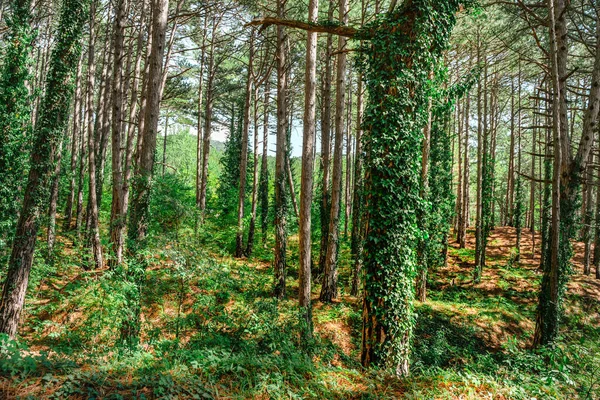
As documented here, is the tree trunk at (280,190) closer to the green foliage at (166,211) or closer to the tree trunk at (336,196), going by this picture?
the tree trunk at (336,196)

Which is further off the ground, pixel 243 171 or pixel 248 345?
pixel 243 171

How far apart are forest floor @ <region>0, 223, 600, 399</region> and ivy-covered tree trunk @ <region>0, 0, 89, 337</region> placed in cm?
93

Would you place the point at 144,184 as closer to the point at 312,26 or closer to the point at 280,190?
the point at 312,26

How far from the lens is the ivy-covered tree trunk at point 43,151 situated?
638 centimetres

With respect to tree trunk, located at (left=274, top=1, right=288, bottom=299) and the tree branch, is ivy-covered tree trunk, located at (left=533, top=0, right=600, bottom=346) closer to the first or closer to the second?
the tree branch

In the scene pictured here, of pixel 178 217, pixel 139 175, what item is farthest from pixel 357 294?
pixel 139 175

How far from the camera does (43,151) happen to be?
686cm

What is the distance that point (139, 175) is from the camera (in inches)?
238

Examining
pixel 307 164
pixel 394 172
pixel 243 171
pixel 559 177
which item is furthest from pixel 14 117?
pixel 559 177

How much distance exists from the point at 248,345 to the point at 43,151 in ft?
20.4

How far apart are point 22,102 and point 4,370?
9.76 meters

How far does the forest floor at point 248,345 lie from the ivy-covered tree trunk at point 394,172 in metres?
0.76

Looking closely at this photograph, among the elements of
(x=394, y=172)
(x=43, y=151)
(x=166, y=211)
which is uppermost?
(x=43, y=151)

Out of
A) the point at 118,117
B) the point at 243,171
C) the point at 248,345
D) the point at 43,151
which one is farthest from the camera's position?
the point at 243,171
